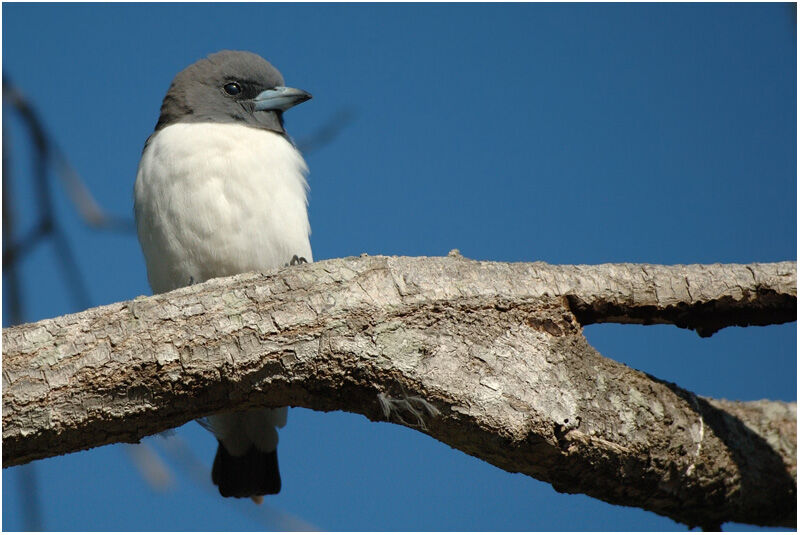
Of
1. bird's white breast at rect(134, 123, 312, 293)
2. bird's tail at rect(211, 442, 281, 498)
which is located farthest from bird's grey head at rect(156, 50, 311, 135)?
bird's tail at rect(211, 442, 281, 498)

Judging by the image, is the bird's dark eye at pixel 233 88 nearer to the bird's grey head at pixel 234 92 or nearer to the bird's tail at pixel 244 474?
the bird's grey head at pixel 234 92

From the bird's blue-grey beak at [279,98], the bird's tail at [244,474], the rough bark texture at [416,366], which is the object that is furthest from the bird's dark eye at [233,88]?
the rough bark texture at [416,366]

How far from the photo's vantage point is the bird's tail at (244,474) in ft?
16.4

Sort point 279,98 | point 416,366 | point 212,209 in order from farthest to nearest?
point 279,98 → point 212,209 → point 416,366

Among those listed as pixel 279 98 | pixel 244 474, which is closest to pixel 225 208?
pixel 279 98

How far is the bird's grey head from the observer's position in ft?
17.1

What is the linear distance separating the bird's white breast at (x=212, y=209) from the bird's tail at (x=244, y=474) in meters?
1.02

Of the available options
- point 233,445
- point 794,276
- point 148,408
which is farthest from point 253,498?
point 794,276

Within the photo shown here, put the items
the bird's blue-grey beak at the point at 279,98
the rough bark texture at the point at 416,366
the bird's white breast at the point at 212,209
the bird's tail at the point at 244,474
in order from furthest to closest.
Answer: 1. the bird's blue-grey beak at the point at 279,98
2. the bird's tail at the point at 244,474
3. the bird's white breast at the point at 212,209
4. the rough bark texture at the point at 416,366

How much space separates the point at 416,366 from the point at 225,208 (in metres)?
1.82

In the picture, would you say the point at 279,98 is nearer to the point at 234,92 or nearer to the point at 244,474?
the point at 234,92

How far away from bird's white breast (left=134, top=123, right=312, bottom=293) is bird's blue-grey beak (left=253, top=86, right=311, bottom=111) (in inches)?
19.5

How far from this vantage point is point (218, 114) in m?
5.14

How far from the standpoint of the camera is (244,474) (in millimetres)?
5004
